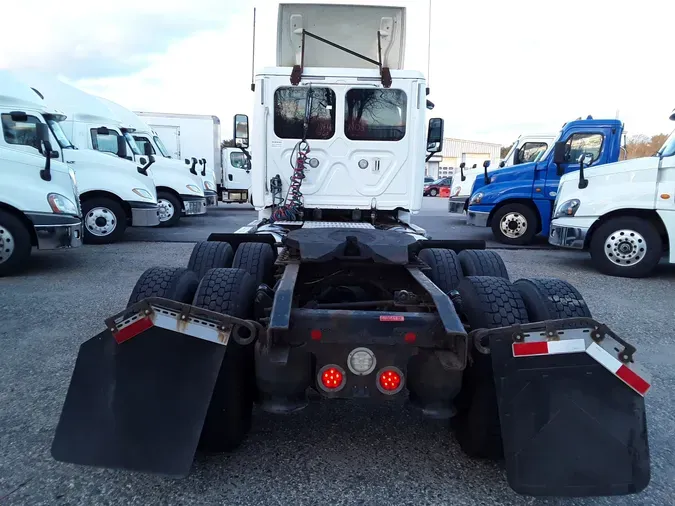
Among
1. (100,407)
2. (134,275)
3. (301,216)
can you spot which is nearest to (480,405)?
(100,407)

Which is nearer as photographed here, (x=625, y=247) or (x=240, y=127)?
(x=240, y=127)

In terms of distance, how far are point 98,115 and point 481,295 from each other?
1152 centimetres

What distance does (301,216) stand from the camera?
5992 millimetres

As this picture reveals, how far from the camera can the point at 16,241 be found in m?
6.91

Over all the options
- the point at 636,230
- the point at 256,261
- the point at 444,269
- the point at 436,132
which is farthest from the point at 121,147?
the point at 636,230

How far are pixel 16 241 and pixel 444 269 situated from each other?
19.5ft

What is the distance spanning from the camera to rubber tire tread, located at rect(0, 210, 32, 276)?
689 cm

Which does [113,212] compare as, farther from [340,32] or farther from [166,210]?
[340,32]

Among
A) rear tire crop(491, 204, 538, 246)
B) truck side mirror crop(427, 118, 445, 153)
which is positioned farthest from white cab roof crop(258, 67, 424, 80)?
rear tire crop(491, 204, 538, 246)

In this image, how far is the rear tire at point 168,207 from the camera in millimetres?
13250

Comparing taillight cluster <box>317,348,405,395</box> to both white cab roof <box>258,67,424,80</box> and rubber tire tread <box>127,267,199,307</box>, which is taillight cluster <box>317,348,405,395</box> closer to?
rubber tire tread <box>127,267,199,307</box>

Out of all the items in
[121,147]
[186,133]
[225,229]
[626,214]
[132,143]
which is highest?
[186,133]

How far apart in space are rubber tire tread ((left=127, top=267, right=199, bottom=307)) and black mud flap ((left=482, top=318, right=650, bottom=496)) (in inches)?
70.8

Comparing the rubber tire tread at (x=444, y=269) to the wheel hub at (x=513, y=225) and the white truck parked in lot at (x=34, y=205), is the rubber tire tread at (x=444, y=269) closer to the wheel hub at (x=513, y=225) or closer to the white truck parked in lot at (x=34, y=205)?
the white truck parked in lot at (x=34, y=205)
